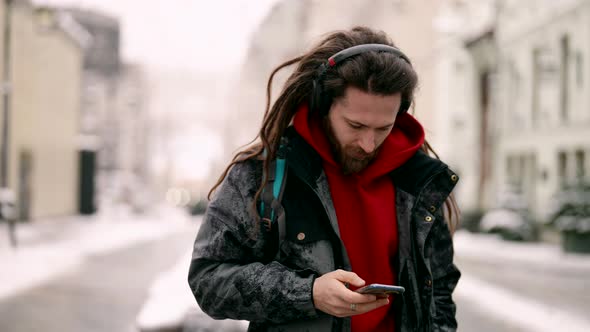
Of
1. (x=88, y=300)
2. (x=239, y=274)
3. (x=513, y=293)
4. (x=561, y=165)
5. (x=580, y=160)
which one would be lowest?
(x=88, y=300)

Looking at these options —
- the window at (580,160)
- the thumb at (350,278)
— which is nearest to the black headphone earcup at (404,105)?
the thumb at (350,278)

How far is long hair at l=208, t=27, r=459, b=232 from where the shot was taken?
7.44ft

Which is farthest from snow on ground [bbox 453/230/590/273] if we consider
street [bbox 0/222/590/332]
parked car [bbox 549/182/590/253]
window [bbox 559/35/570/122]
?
window [bbox 559/35/570/122]

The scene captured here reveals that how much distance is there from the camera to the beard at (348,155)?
7.59ft

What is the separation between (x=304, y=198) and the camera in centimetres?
226

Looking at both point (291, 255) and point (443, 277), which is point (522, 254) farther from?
point (291, 255)

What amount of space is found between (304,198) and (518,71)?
2674 cm

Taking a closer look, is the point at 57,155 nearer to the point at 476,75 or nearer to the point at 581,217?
the point at 476,75

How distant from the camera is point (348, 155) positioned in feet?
7.63

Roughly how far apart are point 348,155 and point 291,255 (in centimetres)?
35

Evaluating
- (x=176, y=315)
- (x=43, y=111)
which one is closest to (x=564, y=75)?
(x=176, y=315)

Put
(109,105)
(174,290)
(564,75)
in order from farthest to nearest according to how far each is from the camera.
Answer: (109,105) < (564,75) < (174,290)

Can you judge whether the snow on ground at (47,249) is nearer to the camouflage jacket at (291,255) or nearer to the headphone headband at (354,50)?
the camouflage jacket at (291,255)

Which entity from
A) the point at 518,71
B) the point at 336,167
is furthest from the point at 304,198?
the point at 518,71
